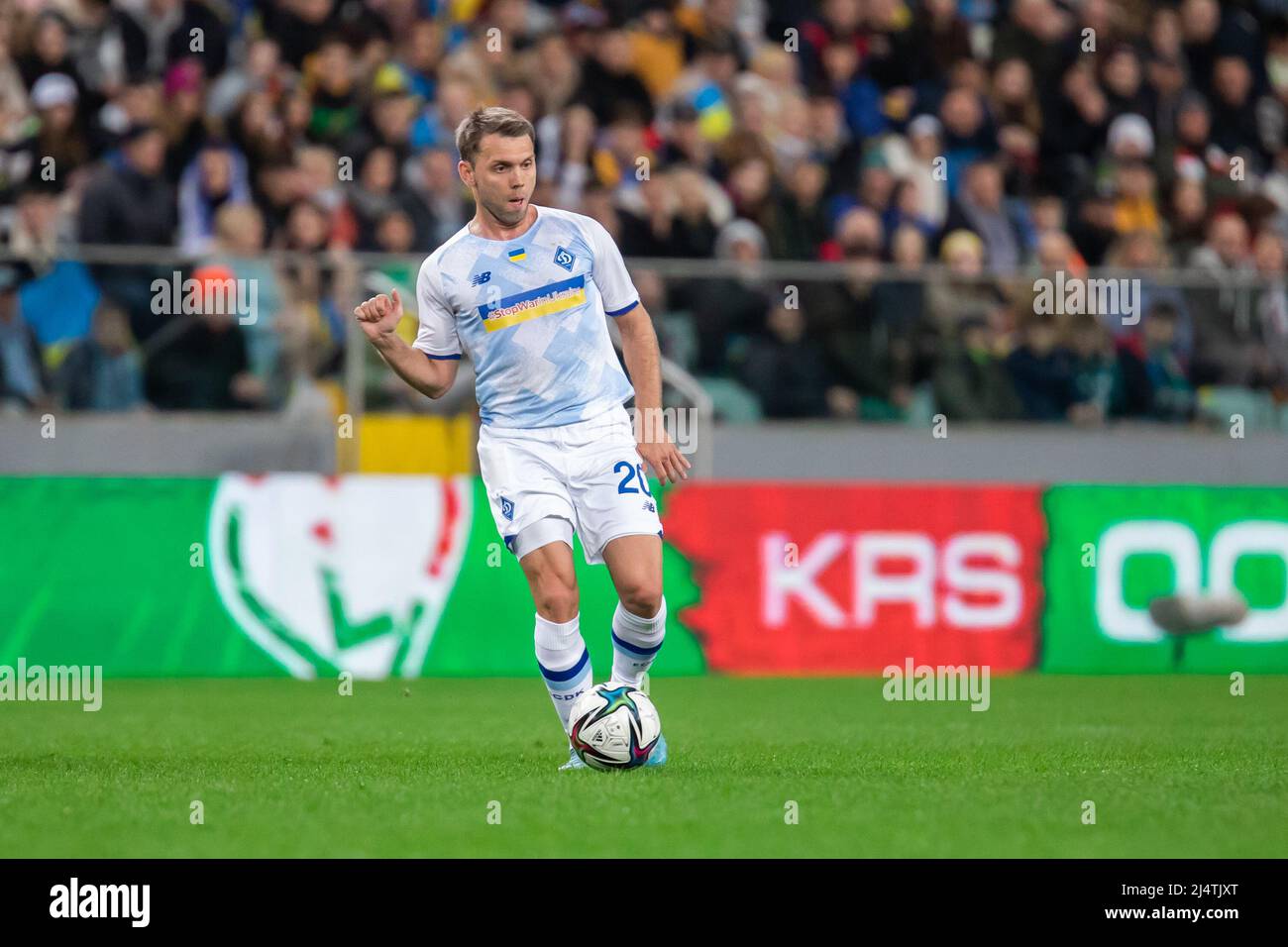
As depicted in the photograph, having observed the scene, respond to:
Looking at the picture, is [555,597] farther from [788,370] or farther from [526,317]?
[788,370]

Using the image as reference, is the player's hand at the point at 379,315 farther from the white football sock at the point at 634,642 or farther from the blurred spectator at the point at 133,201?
the blurred spectator at the point at 133,201

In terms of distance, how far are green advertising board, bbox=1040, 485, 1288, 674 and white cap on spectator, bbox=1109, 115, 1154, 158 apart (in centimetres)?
450

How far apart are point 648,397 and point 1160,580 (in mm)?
6986

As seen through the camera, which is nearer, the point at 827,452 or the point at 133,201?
the point at 133,201

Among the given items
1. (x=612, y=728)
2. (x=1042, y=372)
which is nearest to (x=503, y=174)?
(x=612, y=728)

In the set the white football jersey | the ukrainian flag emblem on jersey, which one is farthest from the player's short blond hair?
the ukrainian flag emblem on jersey

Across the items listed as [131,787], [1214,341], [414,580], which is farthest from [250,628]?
[1214,341]

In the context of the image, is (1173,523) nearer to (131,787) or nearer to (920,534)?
(920,534)

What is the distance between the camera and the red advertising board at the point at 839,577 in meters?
13.8

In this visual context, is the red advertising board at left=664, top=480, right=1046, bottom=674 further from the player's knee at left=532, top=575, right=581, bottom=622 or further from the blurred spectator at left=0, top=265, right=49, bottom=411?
the player's knee at left=532, top=575, right=581, bottom=622

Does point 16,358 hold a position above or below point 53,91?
below

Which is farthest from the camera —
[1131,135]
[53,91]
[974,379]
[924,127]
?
[1131,135]

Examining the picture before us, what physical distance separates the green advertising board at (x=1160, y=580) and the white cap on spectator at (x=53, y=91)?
7.64 metres

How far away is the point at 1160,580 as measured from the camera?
46.2 ft
